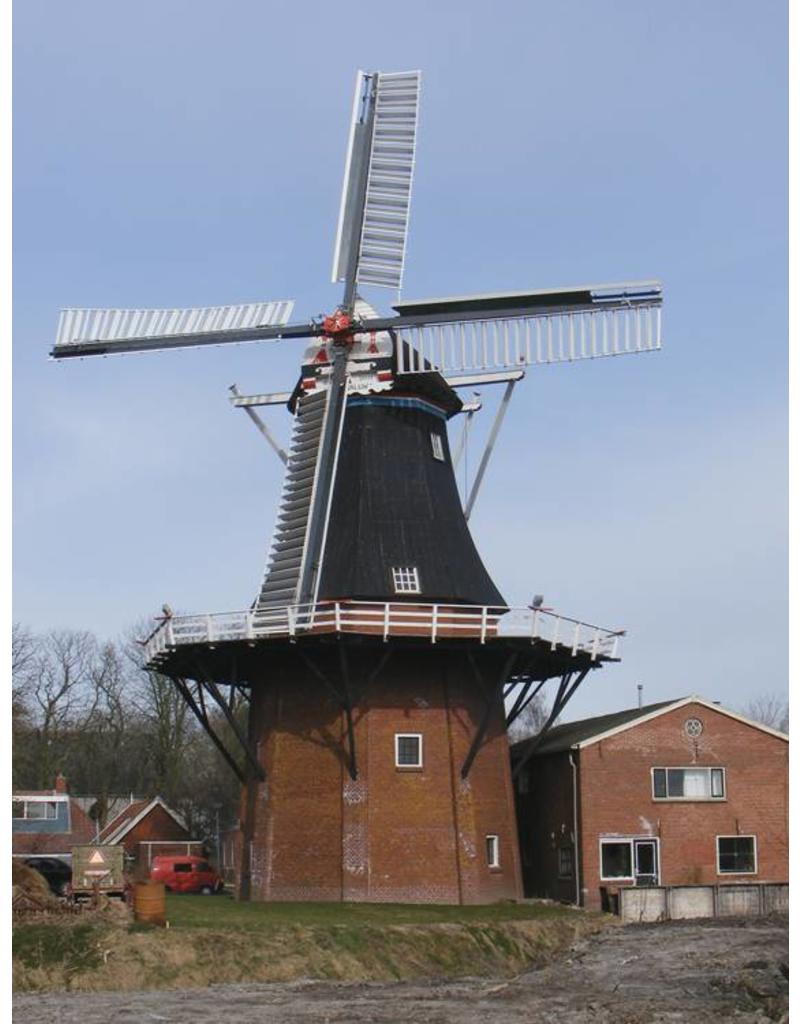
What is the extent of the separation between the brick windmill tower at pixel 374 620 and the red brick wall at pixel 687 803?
227 centimetres

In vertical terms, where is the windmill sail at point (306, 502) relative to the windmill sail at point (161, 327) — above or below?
below

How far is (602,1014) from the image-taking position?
19.3 meters

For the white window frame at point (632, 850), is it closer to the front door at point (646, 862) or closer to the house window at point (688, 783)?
the front door at point (646, 862)

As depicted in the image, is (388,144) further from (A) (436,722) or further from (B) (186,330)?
(A) (436,722)

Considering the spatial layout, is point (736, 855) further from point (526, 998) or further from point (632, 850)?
point (526, 998)

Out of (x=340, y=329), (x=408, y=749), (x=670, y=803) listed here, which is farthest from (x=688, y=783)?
(x=340, y=329)

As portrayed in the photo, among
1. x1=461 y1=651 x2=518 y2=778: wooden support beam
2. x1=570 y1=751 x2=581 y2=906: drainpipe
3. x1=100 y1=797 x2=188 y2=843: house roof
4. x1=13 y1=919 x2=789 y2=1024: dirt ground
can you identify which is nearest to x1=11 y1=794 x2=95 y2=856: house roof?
x1=100 y1=797 x2=188 y2=843: house roof

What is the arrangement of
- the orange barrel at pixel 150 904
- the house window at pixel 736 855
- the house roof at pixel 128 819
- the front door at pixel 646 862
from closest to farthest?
1. the orange barrel at pixel 150 904
2. the front door at pixel 646 862
3. the house window at pixel 736 855
4. the house roof at pixel 128 819

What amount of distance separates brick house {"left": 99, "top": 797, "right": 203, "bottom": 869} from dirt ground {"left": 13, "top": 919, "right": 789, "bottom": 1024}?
26.1 m

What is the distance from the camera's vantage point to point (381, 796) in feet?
98.9

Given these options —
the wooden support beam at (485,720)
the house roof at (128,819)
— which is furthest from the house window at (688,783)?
the house roof at (128,819)

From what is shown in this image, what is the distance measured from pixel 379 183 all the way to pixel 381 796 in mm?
13593

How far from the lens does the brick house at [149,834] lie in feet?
163

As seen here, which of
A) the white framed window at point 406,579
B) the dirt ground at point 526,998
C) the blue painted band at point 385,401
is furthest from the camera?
the blue painted band at point 385,401
